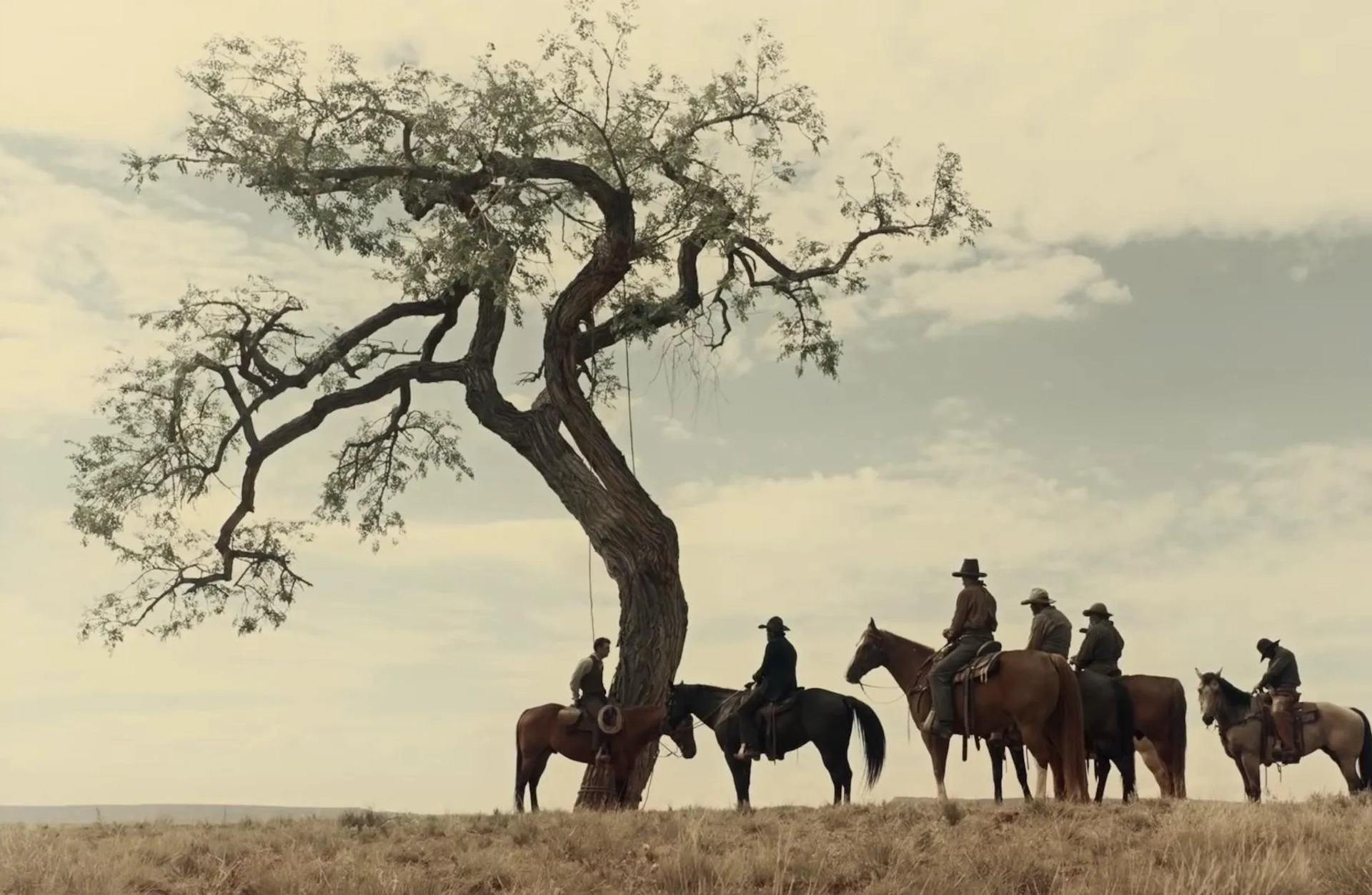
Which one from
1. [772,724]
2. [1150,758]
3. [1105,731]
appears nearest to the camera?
[1105,731]

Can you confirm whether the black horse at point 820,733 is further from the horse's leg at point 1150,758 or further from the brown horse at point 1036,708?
the horse's leg at point 1150,758

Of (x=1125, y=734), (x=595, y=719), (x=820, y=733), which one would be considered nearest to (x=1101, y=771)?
(x=1125, y=734)

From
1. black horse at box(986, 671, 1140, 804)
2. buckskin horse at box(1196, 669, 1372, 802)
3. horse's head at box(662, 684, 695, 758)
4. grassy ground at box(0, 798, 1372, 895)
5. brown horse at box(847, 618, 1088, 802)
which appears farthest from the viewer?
buckskin horse at box(1196, 669, 1372, 802)

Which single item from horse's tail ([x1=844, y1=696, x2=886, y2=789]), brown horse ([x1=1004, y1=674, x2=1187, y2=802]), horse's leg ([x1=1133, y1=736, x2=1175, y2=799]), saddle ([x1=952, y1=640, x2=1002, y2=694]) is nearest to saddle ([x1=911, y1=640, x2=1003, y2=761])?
saddle ([x1=952, y1=640, x2=1002, y2=694])

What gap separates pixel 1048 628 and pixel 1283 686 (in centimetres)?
602

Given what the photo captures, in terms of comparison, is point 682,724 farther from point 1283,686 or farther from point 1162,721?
point 1283,686

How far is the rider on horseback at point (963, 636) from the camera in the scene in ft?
52.6

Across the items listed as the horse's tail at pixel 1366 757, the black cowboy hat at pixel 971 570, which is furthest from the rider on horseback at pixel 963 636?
the horse's tail at pixel 1366 757

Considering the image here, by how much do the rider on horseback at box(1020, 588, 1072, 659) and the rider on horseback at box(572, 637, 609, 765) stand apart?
5813 millimetres

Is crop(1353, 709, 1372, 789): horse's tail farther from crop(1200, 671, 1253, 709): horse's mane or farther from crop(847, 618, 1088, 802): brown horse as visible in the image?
crop(847, 618, 1088, 802): brown horse

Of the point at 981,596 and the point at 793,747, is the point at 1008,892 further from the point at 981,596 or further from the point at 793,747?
the point at 793,747

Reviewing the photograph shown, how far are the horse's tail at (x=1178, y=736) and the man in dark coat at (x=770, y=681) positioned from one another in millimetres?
5100

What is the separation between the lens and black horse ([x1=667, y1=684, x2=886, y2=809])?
17.9 meters

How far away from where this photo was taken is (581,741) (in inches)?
721
